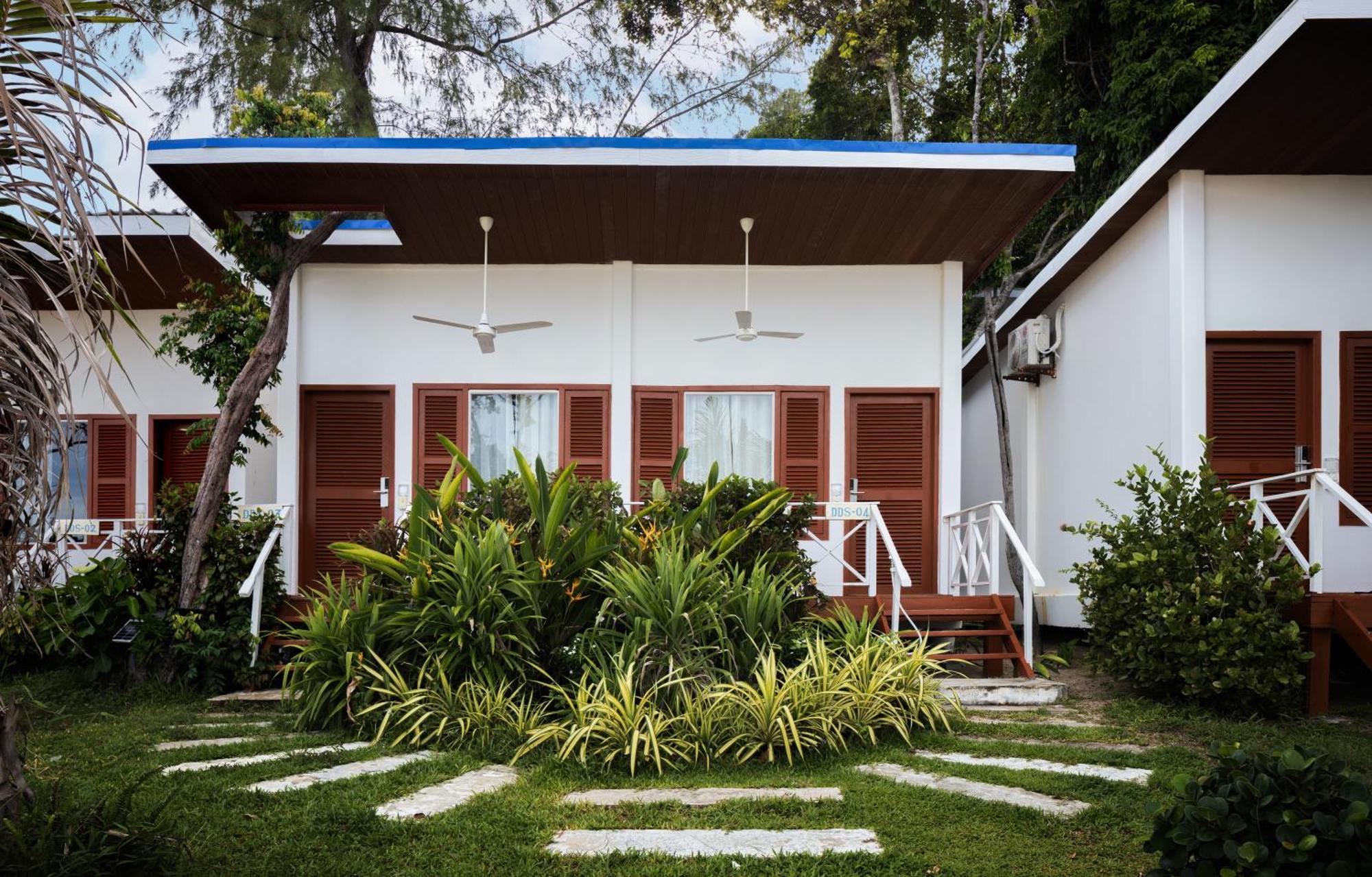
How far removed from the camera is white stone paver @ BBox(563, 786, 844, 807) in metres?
4.02

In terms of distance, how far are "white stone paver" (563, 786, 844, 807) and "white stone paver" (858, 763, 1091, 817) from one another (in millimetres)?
382

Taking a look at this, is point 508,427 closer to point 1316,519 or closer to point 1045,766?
point 1045,766

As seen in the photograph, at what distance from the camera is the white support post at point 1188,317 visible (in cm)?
736

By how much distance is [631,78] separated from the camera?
1716cm

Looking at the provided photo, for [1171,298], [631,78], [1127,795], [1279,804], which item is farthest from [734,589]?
[631,78]

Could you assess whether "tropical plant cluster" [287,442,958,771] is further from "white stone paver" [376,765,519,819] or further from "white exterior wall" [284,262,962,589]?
"white exterior wall" [284,262,962,589]

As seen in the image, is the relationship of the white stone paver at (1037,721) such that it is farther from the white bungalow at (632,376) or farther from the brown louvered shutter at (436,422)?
the brown louvered shutter at (436,422)

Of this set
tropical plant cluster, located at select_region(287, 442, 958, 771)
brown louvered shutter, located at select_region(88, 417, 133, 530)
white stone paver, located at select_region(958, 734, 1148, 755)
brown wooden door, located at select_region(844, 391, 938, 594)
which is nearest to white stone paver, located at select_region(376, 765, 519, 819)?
tropical plant cluster, located at select_region(287, 442, 958, 771)

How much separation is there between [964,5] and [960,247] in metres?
7.77

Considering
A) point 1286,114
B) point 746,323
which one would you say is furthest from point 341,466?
point 1286,114

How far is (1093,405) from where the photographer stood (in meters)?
9.27

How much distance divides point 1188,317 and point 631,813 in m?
5.63

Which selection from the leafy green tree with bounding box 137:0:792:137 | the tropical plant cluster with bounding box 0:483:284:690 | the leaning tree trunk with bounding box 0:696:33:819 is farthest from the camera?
the leafy green tree with bounding box 137:0:792:137

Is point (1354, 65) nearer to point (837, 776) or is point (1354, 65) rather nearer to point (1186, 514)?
point (1186, 514)
